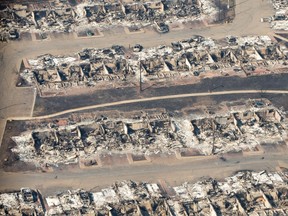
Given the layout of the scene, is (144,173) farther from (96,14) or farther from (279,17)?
(279,17)

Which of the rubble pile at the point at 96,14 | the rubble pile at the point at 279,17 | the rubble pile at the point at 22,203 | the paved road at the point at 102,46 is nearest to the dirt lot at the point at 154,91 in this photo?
the paved road at the point at 102,46

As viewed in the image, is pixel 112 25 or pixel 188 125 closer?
pixel 188 125

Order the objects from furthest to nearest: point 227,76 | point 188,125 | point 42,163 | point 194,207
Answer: point 227,76
point 188,125
point 42,163
point 194,207

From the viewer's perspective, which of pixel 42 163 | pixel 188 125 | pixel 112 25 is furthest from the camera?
pixel 112 25

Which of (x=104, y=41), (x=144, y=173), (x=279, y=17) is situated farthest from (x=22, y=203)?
(x=279, y=17)

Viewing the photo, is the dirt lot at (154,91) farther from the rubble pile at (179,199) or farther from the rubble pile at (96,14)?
the rubble pile at (96,14)

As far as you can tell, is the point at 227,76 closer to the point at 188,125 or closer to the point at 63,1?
the point at 188,125

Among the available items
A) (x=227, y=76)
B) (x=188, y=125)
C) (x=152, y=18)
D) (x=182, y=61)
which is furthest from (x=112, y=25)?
(x=188, y=125)

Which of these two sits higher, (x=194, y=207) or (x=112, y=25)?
(x=112, y=25)
